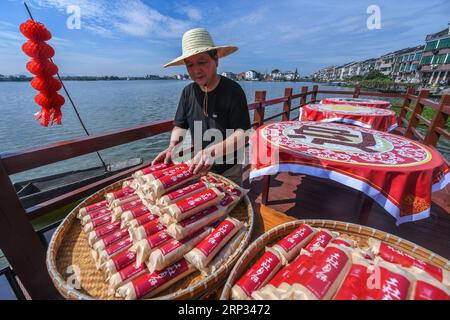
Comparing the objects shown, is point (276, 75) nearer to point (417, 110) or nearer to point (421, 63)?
point (421, 63)

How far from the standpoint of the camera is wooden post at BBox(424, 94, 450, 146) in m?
3.16

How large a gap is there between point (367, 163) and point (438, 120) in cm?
317

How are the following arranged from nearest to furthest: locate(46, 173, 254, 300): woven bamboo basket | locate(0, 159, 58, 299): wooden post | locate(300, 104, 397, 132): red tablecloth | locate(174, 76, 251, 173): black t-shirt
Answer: locate(46, 173, 254, 300): woven bamboo basket
locate(0, 159, 58, 299): wooden post
locate(174, 76, 251, 173): black t-shirt
locate(300, 104, 397, 132): red tablecloth

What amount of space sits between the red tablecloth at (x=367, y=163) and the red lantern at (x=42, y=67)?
7.60 ft

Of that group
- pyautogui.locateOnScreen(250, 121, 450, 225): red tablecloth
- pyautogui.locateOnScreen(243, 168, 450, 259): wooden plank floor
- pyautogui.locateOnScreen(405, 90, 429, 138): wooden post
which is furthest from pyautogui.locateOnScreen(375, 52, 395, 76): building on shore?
pyautogui.locateOnScreen(250, 121, 450, 225): red tablecloth

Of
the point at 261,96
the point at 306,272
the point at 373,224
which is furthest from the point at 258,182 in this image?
the point at 306,272

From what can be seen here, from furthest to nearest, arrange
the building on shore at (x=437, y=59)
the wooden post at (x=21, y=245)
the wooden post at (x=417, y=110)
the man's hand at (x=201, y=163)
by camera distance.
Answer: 1. the building on shore at (x=437, y=59)
2. the wooden post at (x=417, y=110)
3. the man's hand at (x=201, y=163)
4. the wooden post at (x=21, y=245)

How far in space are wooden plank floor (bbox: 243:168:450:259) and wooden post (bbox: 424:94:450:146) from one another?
118 centimetres

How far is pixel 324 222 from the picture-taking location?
1073mm

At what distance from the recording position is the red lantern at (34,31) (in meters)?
1.95

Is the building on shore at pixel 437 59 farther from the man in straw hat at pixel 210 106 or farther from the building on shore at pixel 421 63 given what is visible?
the man in straw hat at pixel 210 106

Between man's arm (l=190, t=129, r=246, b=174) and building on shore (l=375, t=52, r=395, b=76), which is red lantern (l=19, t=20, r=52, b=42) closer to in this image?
man's arm (l=190, t=129, r=246, b=174)

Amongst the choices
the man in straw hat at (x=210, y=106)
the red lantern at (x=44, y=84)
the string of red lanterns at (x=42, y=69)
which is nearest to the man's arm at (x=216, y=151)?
the man in straw hat at (x=210, y=106)
